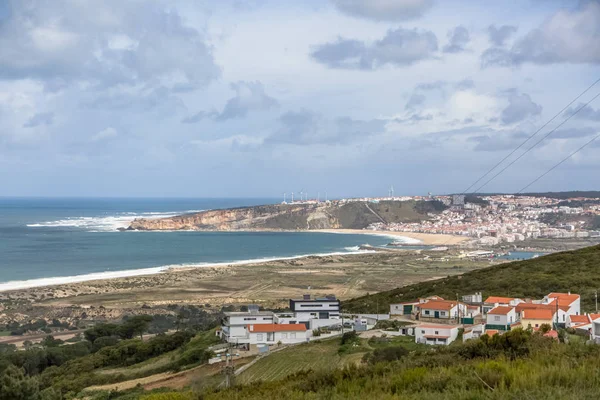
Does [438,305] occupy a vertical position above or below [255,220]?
below

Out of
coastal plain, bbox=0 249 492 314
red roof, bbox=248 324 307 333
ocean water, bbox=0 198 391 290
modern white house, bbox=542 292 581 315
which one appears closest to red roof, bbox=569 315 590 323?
modern white house, bbox=542 292 581 315

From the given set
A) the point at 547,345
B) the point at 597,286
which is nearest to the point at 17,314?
the point at 597,286

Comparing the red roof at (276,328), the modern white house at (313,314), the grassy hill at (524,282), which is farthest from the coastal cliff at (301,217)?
the red roof at (276,328)

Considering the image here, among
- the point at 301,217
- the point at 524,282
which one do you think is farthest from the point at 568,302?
the point at 301,217

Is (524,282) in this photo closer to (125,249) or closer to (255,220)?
(125,249)

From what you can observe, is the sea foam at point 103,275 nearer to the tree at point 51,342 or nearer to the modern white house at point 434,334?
the tree at point 51,342

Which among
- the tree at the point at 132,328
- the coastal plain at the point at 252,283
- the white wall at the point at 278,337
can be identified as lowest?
the coastal plain at the point at 252,283

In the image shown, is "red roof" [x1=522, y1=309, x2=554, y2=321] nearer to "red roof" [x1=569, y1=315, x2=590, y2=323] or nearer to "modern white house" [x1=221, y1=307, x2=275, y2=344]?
"red roof" [x1=569, y1=315, x2=590, y2=323]
